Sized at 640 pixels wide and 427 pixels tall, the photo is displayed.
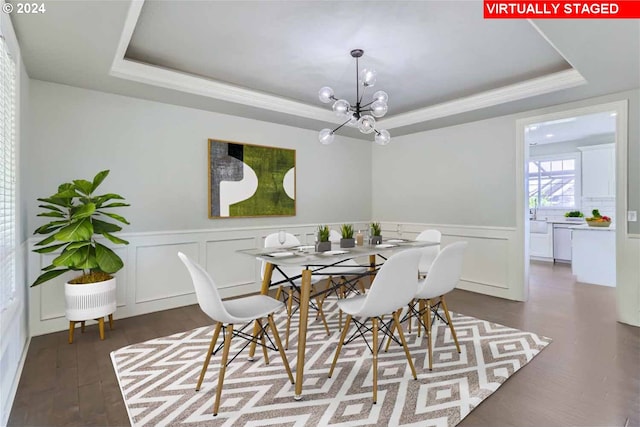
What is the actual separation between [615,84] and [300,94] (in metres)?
3.23

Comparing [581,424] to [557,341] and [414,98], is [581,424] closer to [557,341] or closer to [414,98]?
[557,341]

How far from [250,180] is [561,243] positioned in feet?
20.9

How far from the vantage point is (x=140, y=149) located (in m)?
3.61

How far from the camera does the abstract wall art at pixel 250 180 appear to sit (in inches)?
164

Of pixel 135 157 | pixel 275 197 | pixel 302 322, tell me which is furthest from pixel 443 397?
pixel 135 157

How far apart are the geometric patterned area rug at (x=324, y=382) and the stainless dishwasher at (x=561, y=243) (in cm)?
474

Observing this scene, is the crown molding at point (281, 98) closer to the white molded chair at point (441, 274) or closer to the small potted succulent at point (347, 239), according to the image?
the small potted succulent at point (347, 239)

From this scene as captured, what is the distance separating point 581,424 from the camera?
5.89 feet

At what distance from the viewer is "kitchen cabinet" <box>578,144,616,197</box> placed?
20.9 feet

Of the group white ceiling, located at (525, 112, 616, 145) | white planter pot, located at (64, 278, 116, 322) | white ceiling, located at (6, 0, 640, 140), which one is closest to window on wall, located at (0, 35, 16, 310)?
white ceiling, located at (6, 0, 640, 140)

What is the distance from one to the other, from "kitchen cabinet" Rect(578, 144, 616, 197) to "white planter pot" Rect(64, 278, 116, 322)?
8356 millimetres

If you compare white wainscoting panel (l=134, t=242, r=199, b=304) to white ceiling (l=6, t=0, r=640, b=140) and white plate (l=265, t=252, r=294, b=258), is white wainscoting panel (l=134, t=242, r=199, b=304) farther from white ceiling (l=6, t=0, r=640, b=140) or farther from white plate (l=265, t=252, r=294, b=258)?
white plate (l=265, t=252, r=294, b=258)

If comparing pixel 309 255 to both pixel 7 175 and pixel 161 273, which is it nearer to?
pixel 7 175

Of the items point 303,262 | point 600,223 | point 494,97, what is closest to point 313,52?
point 303,262
